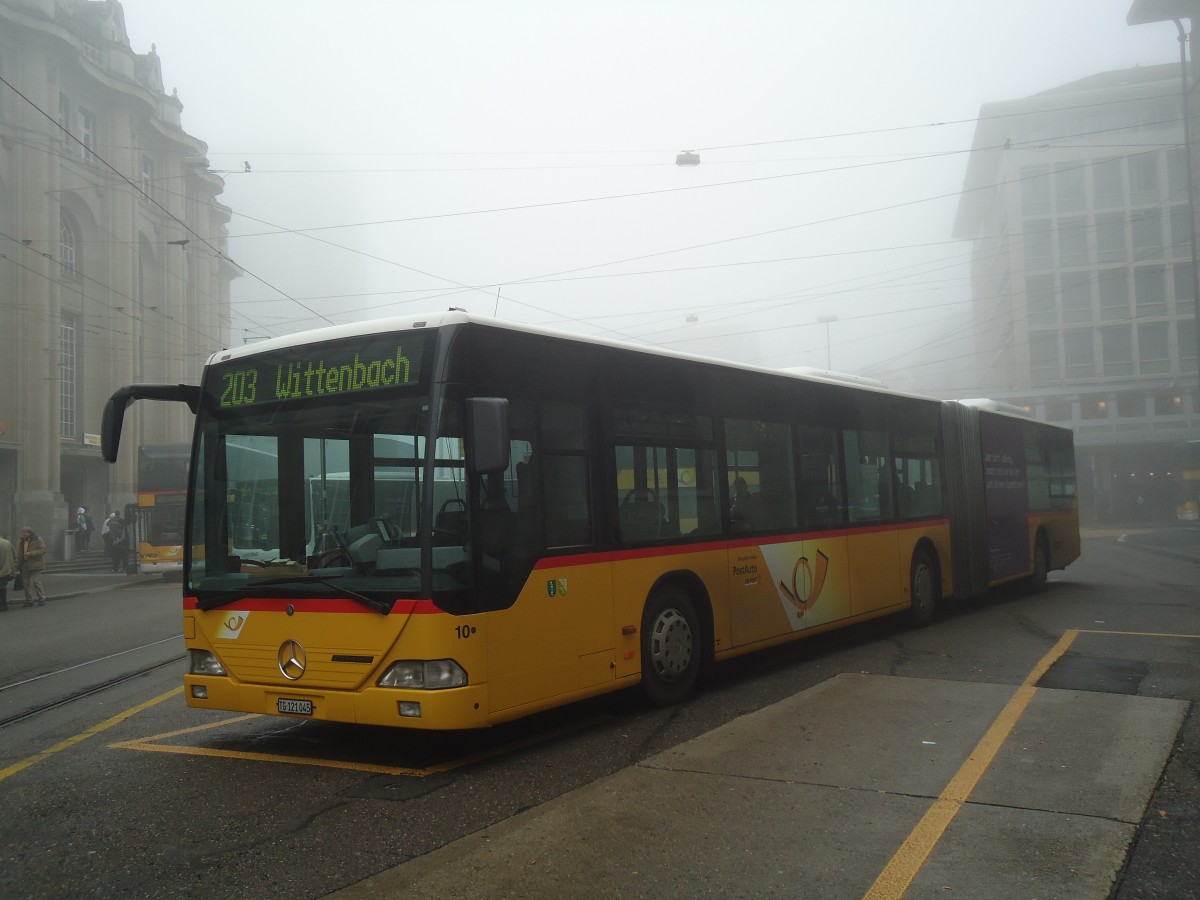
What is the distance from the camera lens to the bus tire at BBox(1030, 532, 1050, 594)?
1670cm

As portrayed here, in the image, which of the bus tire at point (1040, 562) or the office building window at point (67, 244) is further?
the office building window at point (67, 244)

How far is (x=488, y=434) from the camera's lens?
230 inches

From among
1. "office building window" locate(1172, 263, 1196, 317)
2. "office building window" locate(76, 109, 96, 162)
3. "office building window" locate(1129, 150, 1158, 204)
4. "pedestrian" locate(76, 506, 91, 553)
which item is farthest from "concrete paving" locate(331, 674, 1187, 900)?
"office building window" locate(1129, 150, 1158, 204)

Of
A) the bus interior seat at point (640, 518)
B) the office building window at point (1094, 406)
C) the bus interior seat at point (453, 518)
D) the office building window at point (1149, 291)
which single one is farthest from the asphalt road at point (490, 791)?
the office building window at point (1149, 291)

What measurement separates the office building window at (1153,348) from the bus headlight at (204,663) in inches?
2841

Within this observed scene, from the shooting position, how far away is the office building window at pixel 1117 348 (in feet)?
223

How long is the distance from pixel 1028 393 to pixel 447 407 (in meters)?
68.4

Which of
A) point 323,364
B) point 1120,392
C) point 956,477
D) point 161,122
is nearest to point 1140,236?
point 1120,392

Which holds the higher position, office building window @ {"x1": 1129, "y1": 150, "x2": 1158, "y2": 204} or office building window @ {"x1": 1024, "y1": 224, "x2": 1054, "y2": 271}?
office building window @ {"x1": 1129, "y1": 150, "x2": 1158, "y2": 204}

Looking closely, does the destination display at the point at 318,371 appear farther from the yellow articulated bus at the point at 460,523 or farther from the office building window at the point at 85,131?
the office building window at the point at 85,131

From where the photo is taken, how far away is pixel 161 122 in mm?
48906

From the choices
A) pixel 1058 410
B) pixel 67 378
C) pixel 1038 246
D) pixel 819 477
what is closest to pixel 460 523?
pixel 819 477

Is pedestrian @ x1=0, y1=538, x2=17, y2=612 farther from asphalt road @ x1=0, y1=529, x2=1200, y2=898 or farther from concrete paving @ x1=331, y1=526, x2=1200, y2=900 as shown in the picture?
concrete paving @ x1=331, y1=526, x2=1200, y2=900

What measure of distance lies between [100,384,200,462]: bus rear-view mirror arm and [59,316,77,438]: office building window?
123ft
